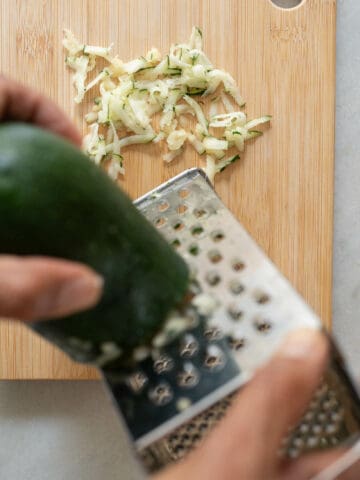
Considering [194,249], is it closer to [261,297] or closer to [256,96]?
[261,297]

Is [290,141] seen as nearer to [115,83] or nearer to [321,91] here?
[321,91]

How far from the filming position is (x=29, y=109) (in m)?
0.86

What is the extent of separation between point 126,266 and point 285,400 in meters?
0.26

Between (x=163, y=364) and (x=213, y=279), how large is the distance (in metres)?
0.14

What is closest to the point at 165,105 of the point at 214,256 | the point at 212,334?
the point at 214,256

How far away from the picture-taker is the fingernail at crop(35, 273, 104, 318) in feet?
2.13

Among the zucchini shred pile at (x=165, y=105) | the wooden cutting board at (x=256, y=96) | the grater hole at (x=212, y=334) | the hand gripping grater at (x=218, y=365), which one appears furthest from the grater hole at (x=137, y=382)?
the zucchini shred pile at (x=165, y=105)

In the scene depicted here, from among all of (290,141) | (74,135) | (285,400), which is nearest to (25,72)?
(74,135)

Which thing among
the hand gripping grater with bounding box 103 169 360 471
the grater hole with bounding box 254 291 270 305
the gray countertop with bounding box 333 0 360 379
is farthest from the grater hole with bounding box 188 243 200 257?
the gray countertop with bounding box 333 0 360 379

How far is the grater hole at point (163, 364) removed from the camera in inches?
34.3

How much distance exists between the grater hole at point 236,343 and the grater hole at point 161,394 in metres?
0.11

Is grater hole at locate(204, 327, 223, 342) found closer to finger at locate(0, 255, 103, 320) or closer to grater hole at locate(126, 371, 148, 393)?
grater hole at locate(126, 371, 148, 393)

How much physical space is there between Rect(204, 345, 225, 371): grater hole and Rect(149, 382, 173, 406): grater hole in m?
0.06

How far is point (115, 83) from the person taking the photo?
120cm
